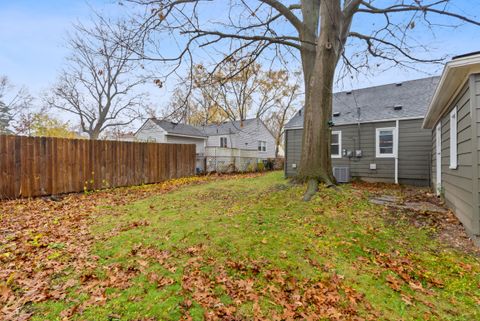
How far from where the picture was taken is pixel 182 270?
2.93 m

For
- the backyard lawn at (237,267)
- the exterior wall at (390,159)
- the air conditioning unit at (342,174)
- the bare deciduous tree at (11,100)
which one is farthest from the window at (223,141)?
the backyard lawn at (237,267)

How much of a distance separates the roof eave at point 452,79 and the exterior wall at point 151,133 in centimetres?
1762

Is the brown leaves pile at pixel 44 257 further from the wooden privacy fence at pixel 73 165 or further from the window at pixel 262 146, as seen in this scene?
the window at pixel 262 146

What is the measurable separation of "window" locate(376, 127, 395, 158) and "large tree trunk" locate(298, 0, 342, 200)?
4.81m

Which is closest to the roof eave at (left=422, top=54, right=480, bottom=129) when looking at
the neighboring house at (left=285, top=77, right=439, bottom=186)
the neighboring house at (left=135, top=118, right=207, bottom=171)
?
the neighboring house at (left=285, top=77, right=439, bottom=186)

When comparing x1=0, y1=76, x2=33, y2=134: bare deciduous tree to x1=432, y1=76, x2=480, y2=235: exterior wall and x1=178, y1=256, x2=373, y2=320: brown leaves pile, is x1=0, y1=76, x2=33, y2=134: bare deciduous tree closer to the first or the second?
x1=178, y1=256, x2=373, y2=320: brown leaves pile

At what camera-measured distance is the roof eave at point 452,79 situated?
3.55 m

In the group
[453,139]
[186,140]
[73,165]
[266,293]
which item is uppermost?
[186,140]

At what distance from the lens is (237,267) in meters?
3.00

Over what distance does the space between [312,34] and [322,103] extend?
90.5 inches

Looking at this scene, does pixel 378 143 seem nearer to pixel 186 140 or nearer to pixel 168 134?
pixel 168 134

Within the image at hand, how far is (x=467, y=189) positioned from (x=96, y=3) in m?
8.52

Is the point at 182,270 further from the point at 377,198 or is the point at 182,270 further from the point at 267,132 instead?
the point at 267,132

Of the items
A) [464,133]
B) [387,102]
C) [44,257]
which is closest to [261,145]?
[387,102]
